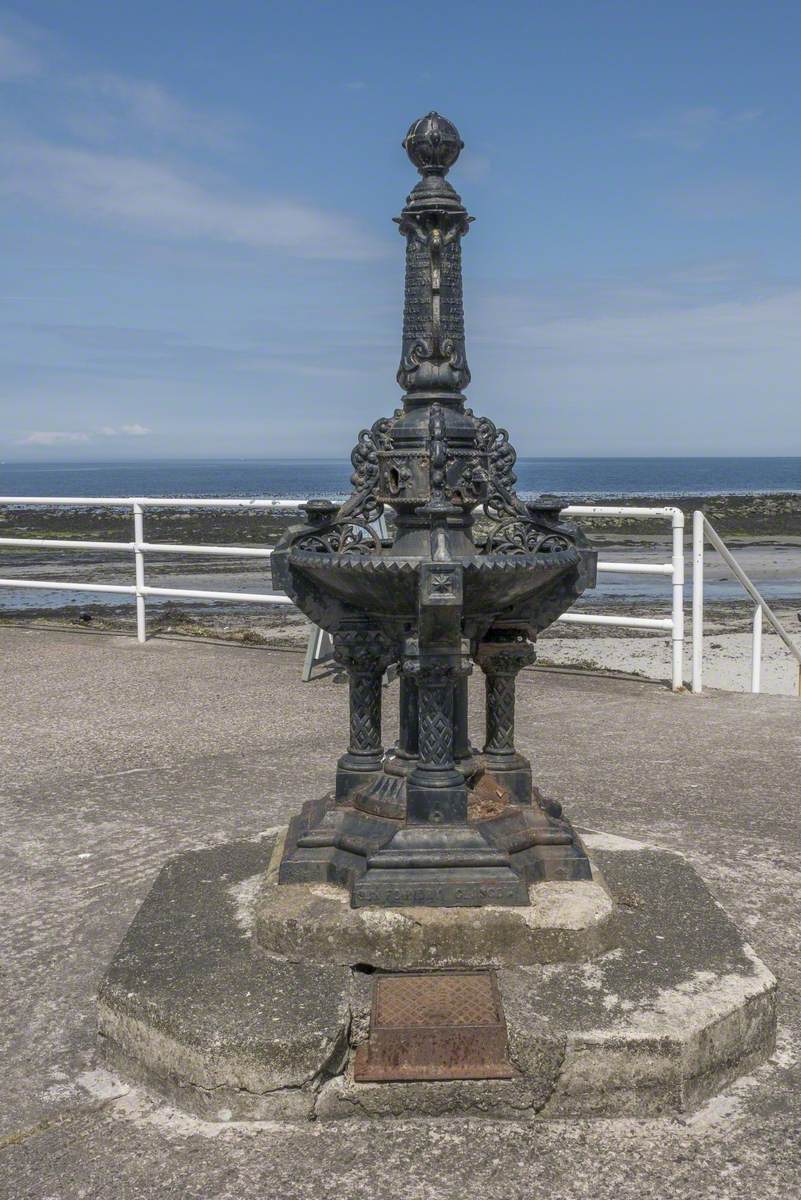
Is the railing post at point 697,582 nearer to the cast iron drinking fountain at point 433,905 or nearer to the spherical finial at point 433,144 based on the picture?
the cast iron drinking fountain at point 433,905

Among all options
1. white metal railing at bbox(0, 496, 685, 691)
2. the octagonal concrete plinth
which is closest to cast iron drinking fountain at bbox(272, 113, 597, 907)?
the octagonal concrete plinth

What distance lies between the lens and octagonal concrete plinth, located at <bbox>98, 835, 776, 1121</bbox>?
291 centimetres

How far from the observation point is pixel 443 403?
12.0 ft

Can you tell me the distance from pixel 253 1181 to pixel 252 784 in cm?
306

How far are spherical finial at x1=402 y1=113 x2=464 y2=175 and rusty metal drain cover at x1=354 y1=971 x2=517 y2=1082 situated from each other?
95.0 inches

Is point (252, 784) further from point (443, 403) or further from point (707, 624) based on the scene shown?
point (707, 624)

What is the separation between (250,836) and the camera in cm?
445

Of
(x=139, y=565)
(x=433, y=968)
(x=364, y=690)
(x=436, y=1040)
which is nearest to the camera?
(x=436, y=1040)

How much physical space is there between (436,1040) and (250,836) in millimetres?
1628

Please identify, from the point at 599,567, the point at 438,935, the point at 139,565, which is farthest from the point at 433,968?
the point at 139,565

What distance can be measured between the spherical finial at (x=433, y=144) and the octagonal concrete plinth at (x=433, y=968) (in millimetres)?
2220

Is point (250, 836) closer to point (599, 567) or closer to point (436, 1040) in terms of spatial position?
point (436, 1040)

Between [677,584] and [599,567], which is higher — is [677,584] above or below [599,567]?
below

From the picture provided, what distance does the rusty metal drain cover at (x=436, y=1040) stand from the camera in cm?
293
